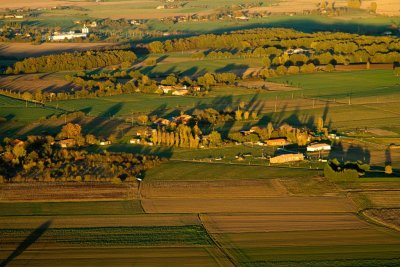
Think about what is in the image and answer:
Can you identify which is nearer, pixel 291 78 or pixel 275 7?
pixel 291 78

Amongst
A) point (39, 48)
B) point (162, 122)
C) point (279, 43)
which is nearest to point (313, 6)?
point (279, 43)

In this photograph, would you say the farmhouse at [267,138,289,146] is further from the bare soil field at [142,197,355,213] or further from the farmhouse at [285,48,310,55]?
the farmhouse at [285,48,310,55]

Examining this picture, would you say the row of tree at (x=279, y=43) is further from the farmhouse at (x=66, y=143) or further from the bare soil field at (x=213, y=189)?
the bare soil field at (x=213, y=189)

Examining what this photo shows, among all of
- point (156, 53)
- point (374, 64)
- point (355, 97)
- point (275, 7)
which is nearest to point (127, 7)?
point (275, 7)

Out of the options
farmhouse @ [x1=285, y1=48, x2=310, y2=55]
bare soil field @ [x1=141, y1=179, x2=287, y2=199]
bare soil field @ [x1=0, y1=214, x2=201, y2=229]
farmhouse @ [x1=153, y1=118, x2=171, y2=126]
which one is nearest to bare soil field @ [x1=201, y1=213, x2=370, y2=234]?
bare soil field @ [x1=0, y1=214, x2=201, y2=229]

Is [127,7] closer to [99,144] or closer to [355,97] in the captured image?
[355,97]
